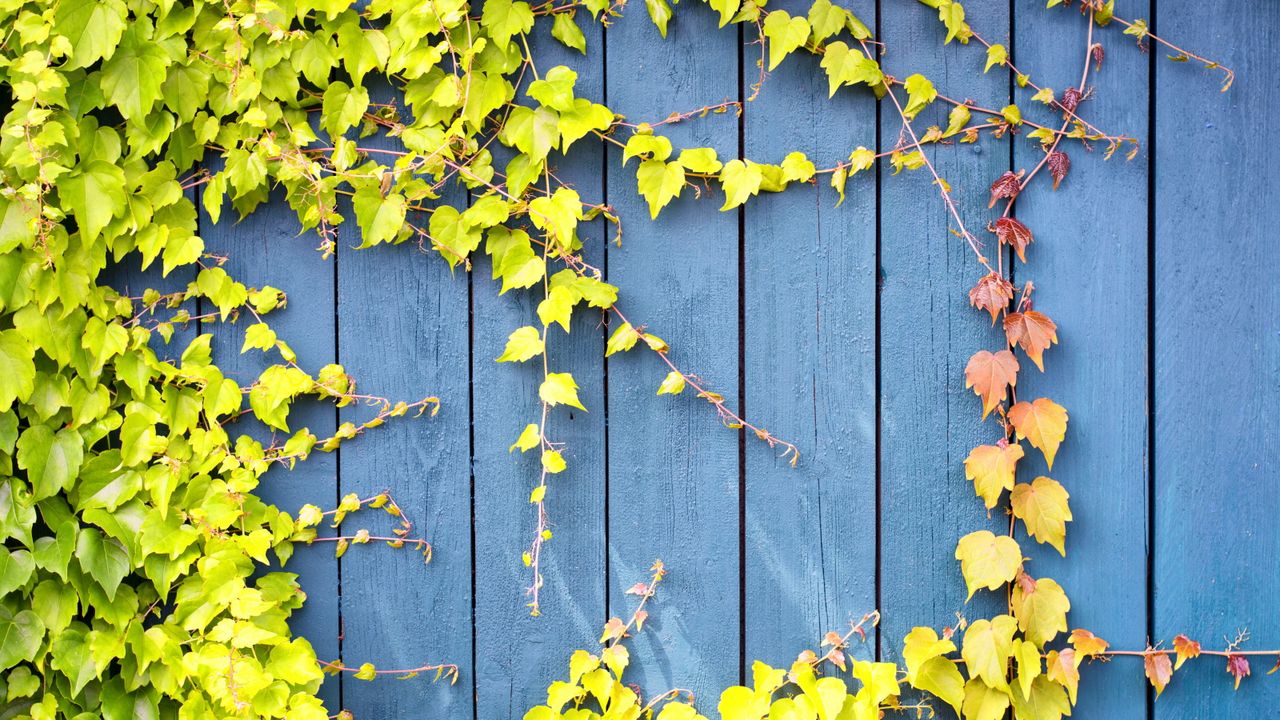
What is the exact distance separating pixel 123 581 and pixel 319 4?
1.03 m

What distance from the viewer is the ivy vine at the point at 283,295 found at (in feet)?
4.52

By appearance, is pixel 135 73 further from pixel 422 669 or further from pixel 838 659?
pixel 838 659

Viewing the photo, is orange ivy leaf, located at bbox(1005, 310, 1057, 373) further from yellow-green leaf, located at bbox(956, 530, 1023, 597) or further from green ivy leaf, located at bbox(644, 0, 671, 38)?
green ivy leaf, located at bbox(644, 0, 671, 38)

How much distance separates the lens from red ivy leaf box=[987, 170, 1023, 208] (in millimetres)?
1384

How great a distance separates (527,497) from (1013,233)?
0.91m

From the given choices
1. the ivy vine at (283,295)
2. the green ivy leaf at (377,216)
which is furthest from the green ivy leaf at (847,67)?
the green ivy leaf at (377,216)

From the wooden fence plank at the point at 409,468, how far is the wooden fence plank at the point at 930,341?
724mm

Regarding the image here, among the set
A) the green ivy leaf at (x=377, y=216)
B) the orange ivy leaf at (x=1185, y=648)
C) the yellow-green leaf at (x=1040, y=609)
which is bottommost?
the orange ivy leaf at (x=1185, y=648)

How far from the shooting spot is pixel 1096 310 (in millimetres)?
1406

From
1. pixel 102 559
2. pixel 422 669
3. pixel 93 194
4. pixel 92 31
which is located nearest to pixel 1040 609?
pixel 422 669

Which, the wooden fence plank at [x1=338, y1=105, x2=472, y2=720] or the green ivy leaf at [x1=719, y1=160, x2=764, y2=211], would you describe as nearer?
the green ivy leaf at [x1=719, y1=160, x2=764, y2=211]

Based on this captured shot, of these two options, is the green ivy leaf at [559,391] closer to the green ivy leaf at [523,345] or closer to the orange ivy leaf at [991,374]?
the green ivy leaf at [523,345]

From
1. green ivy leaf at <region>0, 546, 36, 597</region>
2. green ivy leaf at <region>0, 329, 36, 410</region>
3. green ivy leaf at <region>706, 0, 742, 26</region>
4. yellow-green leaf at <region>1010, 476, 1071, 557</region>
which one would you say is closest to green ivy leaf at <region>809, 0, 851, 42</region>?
green ivy leaf at <region>706, 0, 742, 26</region>

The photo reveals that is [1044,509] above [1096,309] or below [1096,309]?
below
